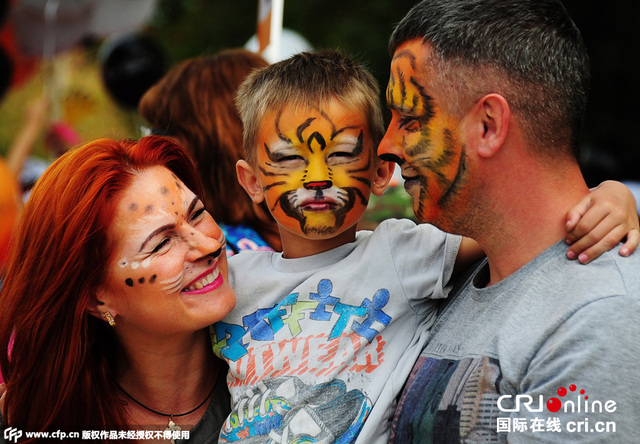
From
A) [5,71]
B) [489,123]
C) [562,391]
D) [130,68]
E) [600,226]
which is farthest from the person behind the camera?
[5,71]

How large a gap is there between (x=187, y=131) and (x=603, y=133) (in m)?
7.32

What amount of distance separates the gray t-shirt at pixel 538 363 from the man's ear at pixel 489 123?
0.34 metres

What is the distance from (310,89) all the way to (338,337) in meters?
0.86

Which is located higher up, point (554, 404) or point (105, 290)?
point (554, 404)

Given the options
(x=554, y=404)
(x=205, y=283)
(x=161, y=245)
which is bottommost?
(x=205, y=283)

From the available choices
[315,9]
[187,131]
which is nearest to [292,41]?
[315,9]

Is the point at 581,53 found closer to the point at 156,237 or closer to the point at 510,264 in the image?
the point at 510,264

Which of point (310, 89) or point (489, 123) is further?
point (310, 89)

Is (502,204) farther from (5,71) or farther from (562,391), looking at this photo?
(5,71)

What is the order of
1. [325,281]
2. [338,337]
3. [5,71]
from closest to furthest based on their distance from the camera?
[338,337]
[325,281]
[5,71]

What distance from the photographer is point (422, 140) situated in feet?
6.74

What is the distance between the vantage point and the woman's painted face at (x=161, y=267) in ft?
7.42

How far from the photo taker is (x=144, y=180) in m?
2.37

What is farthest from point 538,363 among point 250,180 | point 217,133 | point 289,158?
point 217,133
